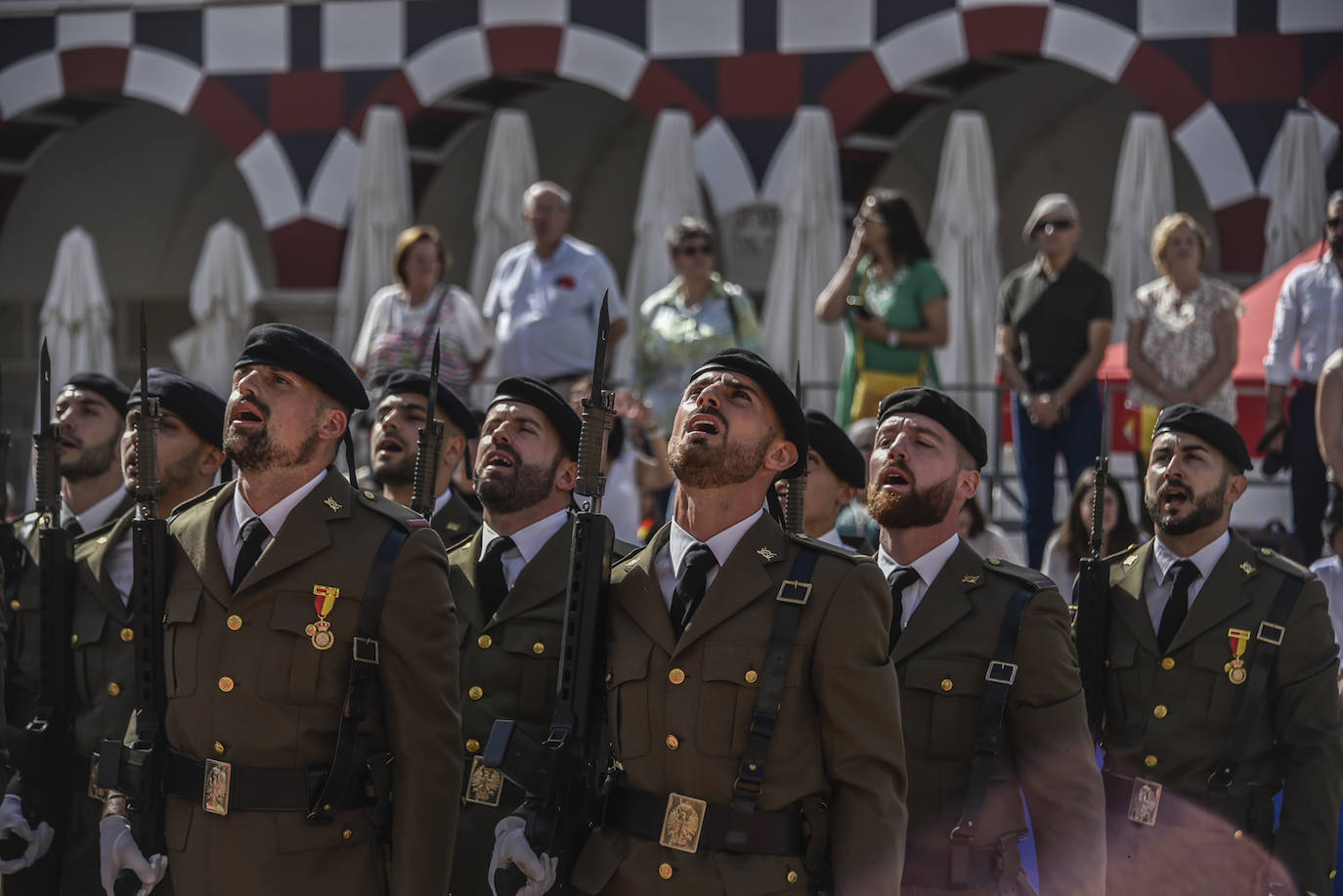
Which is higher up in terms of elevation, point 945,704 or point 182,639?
point 182,639

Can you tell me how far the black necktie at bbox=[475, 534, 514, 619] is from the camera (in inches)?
181

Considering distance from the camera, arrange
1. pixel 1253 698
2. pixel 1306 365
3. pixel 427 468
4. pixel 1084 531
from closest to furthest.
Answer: pixel 1253 698
pixel 427 468
pixel 1084 531
pixel 1306 365

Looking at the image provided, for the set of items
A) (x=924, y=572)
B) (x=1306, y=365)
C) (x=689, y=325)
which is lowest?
(x=924, y=572)

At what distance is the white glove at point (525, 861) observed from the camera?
3463 millimetres

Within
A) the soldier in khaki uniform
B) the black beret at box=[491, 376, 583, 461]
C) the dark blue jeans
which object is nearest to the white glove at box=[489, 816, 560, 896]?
the soldier in khaki uniform

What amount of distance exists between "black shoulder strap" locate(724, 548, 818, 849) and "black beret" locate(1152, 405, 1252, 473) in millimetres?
1693

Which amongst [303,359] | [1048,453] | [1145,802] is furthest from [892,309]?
[303,359]

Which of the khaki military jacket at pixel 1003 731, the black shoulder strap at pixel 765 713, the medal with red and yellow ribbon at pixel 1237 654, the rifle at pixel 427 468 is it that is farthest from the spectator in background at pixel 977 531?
the black shoulder strap at pixel 765 713

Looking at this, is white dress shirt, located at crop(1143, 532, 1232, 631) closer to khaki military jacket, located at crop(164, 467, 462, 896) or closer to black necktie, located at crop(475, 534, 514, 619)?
black necktie, located at crop(475, 534, 514, 619)

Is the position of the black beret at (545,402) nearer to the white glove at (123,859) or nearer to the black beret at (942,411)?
the black beret at (942,411)

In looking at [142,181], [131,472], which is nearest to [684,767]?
[131,472]

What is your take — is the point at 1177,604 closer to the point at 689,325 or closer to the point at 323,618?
the point at 323,618

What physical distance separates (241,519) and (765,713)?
1121 mm

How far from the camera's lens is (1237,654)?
459cm
